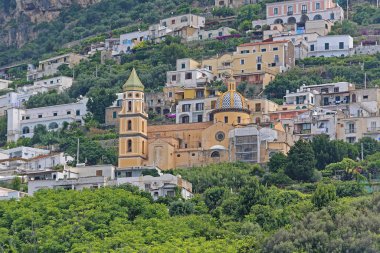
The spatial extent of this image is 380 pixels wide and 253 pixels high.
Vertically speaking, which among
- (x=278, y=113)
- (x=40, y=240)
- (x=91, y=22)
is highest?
(x=91, y=22)

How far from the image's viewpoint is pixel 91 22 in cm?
14862

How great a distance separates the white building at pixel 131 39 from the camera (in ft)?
432

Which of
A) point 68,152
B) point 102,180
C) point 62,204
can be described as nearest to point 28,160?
point 68,152

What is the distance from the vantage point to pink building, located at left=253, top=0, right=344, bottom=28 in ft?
417

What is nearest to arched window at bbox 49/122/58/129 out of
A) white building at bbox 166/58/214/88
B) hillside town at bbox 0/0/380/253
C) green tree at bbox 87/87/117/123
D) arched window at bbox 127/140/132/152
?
hillside town at bbox 0/0/380/253

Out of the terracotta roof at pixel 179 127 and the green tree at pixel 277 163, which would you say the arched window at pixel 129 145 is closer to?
the terracotta roof at pixel 179 127

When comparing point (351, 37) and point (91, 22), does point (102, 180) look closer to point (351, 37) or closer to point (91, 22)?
point (351, 37)

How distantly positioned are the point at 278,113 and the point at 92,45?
1339 inches

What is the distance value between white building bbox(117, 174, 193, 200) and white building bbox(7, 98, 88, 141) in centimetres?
2223

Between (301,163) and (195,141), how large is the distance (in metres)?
10.2

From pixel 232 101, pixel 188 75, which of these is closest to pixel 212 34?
pixel 188 75

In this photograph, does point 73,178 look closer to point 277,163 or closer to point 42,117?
point 277,163

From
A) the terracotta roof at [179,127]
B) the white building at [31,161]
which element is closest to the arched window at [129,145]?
the terracotta roof at [179,127]

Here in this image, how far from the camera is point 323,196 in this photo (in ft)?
260
